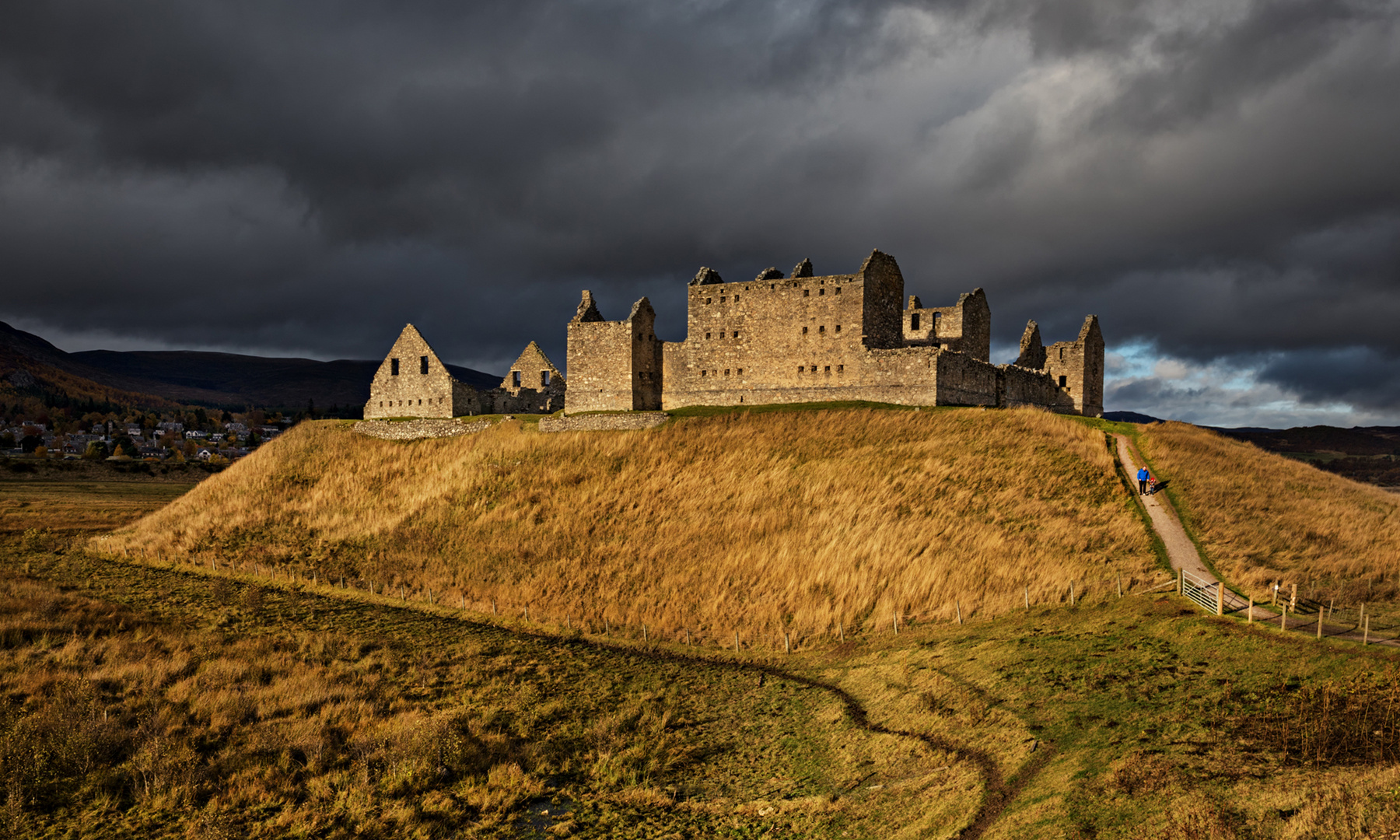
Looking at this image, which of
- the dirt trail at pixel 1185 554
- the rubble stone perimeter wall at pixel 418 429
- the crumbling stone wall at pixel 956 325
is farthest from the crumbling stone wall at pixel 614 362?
the dirt trail at pixel 1185 554

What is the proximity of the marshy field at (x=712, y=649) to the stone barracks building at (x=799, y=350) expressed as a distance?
4.81m

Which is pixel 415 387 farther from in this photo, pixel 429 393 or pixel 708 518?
pixel 708 518

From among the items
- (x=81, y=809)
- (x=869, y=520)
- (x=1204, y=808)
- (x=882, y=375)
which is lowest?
(x=81, y=809)

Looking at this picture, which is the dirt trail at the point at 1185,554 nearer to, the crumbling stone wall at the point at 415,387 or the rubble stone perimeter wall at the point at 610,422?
the rubble stone perimeter wall at the point at 610,422

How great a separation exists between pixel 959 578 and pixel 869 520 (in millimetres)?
5783

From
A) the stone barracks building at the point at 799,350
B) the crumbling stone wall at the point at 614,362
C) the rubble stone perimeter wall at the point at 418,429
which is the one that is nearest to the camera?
the stone barracks building at the point at 799,350

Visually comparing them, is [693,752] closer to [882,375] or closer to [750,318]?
[882,375]

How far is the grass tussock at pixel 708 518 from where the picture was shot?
89.2ft

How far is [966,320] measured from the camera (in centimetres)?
5209

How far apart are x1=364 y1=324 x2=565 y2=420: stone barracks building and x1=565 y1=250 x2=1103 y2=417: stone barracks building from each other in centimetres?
77

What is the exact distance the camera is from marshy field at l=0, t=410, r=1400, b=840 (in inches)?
553

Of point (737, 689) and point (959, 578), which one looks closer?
point (737, 689)

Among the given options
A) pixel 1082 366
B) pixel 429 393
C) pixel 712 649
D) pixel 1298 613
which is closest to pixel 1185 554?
pixel 1298 613

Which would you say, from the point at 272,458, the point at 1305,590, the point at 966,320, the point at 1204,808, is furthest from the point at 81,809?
the point at 966,320
